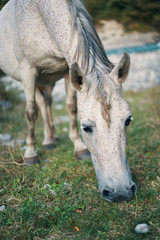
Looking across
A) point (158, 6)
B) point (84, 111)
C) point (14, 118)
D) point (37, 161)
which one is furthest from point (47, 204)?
point (158, 6)

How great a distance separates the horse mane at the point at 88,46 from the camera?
2189mm

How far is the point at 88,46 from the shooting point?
229cm

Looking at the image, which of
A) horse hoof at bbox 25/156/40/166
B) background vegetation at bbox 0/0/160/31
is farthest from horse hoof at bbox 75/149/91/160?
background vegetation at bbox 0/0/160/31

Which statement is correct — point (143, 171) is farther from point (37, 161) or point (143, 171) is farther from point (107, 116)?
point (37, 161)

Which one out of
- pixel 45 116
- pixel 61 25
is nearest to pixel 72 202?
pixel 61 25

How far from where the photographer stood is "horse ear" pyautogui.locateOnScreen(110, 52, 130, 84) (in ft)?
6.79

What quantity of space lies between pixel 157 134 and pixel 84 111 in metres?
1.95

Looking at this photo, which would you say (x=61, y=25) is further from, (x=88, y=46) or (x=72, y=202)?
(x=72, y=202)

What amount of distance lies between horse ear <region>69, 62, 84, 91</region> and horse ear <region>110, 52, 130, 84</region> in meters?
0.27

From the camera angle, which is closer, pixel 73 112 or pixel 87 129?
pixel 87 129

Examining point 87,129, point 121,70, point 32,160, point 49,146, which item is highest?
point 121,70

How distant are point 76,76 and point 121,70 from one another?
1.34 ft

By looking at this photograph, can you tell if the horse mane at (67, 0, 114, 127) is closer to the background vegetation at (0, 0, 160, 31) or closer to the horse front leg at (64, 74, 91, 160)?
the horse front leg at (64, 74, 91, 160)

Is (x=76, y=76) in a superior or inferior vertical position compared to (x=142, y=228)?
superior
